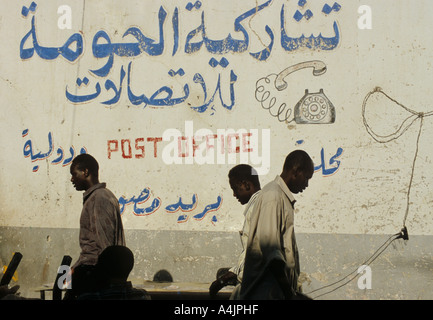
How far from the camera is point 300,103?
295 inches

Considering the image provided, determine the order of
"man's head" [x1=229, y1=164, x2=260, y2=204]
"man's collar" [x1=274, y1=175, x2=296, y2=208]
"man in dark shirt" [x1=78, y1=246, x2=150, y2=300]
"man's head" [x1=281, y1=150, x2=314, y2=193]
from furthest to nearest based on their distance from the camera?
"man's head" [x1=229, y1=164, x2=260, y2=204]
"man's head" [x1=281, y1=150, x2=314, y2=193]
"man's collar" [x1=274, y1=175, x2=296, y2=208]
"man in dark shirt" [x1=78, y1=246, x2=150, y2=300]

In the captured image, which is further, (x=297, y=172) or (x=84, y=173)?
(x=84, y=173)

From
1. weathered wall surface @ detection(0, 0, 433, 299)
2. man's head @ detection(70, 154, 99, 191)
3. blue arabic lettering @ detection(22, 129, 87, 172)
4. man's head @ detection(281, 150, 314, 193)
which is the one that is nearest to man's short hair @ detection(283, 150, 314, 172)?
man's head @ detection(281, 150, 314, 193)

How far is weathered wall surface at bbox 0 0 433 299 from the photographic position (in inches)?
290

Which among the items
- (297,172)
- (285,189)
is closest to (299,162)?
(297,172)

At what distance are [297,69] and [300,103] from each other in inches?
14.1

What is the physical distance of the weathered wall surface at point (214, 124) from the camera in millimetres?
7367

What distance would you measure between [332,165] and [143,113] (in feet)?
6.78

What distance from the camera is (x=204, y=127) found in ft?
24.9

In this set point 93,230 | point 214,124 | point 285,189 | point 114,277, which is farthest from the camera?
point 214,124

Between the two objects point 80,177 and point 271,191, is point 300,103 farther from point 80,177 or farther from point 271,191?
point 271,191

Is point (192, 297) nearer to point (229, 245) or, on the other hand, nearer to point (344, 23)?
point (229, 245)

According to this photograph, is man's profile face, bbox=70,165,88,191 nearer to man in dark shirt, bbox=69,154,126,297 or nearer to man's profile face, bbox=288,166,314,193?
man in dark shirt, bbox=69,154,126,297

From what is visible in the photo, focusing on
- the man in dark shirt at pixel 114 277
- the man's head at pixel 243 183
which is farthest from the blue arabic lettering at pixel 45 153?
the man in dark shirt at pixel 114 277
